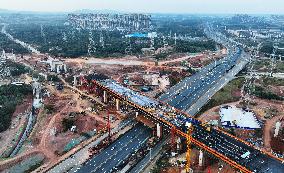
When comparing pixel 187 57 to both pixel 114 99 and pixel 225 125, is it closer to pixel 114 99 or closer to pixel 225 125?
pixel 114 99

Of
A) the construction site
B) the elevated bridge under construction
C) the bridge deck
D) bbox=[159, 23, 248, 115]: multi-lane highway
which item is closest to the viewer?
the bridge deck

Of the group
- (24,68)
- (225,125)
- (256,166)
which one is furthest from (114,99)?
(24,68)

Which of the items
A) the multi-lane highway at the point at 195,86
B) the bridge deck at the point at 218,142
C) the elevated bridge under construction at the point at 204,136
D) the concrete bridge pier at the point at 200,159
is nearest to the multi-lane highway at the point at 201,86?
the multi-lane highway at the point at 195,86

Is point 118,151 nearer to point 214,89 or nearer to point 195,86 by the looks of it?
point 195,86

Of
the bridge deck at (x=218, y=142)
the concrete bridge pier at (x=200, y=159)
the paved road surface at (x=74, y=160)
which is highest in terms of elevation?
the bridge deck at (x=218, y=142)

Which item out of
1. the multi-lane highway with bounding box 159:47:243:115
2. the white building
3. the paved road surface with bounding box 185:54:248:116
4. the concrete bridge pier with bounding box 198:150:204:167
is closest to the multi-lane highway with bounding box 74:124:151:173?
the concrete bridge pier with bounding box 198:150:204:167

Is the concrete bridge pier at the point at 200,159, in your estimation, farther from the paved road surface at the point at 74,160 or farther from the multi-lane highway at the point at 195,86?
the multi-lane highway at the point at 195,86

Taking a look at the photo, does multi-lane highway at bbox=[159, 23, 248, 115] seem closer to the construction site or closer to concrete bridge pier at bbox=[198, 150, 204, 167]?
the construction site

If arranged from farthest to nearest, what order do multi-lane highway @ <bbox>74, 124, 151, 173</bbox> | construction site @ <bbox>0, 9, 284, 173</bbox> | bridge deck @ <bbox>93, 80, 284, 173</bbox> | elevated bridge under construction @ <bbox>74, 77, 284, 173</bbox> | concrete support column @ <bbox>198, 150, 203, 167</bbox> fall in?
multi-lane highway @ <bbox>74, 124, 151, 173</bbox>
construction site @ <bbox>0, 9, 284, 173</bbox>
concrete support column @ <bbox>198, 150, 203, 167</bbox>
elevated bridge under construction @ <bbox>74, 77, 284, 173</bbox>
bridge deck @ <bbox>93, 80, 284, 173</bbox>
